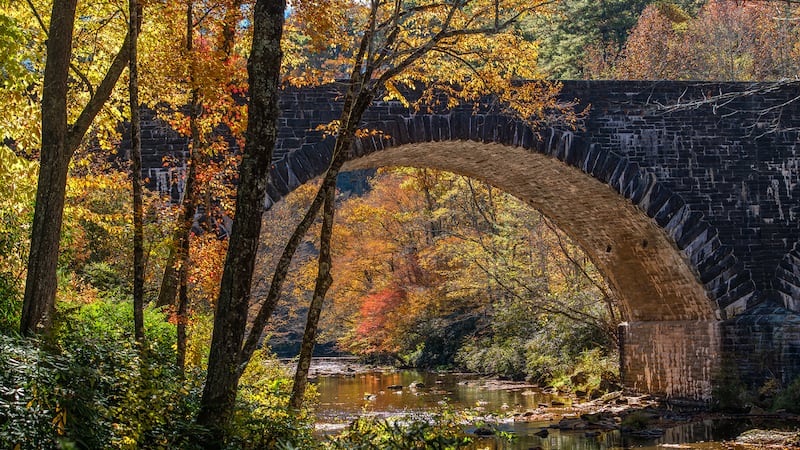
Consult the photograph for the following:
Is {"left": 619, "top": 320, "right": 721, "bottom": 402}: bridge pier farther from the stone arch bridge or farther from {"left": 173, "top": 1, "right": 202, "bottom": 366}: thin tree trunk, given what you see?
{"left": 173, "top": 1, "right": 202, "bottom": 366}: thin tree trunk

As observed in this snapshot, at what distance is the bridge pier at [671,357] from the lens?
1697 centimetres

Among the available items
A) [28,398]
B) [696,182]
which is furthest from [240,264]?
[696,182]

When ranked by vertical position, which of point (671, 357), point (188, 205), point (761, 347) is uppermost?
point (188, 205)

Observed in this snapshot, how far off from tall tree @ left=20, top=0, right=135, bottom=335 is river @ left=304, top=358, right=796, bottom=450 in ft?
11.4

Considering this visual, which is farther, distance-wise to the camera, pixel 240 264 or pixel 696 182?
pixel 696 182

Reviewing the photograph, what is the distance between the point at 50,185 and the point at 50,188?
26mm

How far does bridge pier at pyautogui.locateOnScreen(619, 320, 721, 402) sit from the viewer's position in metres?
17.0

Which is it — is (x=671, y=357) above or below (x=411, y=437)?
above

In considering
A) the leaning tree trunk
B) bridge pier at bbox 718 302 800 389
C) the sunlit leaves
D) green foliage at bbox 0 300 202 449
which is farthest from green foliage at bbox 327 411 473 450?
the sunlit leaves

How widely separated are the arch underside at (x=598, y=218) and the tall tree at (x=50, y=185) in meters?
7.85

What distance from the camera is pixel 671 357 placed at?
1811 centimetres

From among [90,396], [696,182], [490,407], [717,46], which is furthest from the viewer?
[717,46]

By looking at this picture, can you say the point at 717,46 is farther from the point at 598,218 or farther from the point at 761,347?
the point at 761,347

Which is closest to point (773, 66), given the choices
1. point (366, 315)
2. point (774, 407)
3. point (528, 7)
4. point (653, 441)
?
point (366, 315)
